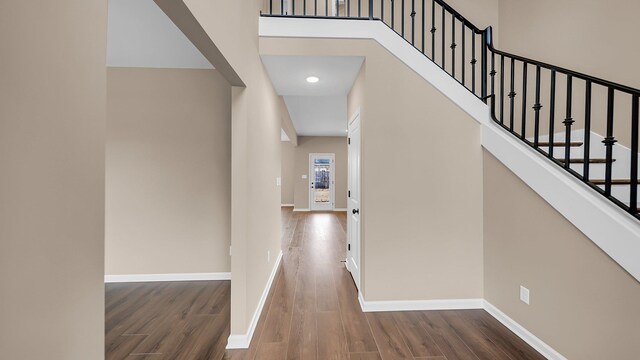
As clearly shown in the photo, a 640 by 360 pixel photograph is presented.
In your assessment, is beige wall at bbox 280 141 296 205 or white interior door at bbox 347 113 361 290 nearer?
white interior door at bbox 347 113 361 290

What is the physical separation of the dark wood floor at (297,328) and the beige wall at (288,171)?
7436 millimetres

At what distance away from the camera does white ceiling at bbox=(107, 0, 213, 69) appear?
7.65 feet

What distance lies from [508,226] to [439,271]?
0.76 metres

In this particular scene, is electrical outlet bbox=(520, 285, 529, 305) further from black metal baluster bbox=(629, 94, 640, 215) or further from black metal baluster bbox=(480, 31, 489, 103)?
black metal baluster bbox=(480, 31, 489, 103)

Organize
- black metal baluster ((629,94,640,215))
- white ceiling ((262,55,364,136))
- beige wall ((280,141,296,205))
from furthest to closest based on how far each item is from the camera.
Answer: beige wall ((280,141,296,205)) < white ceiling ((262,55,364,136)) < black metal baluster ((629,94,640,215))

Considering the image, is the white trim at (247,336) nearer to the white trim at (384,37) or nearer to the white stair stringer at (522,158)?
the white stair stringer at (522,158)

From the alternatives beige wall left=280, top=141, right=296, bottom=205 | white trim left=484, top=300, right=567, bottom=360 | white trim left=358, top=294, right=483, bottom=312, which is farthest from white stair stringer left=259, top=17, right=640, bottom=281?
beige wall left=280, top=141, right=296, bottom=205

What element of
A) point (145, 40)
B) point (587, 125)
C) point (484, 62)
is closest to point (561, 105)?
point (484, 62)

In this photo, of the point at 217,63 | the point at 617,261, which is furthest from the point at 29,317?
the point at 617,261

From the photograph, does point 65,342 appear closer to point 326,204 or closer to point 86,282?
point 86,282

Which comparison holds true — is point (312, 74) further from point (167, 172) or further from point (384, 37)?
point (167, 172)

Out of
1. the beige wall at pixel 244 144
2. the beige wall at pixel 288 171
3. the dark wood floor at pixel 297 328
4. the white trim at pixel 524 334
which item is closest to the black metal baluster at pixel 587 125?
the white trim at pixel 524 334

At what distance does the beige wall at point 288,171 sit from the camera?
10.6 meters

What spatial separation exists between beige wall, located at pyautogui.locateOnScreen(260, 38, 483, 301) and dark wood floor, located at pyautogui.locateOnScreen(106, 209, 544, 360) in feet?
1.05
